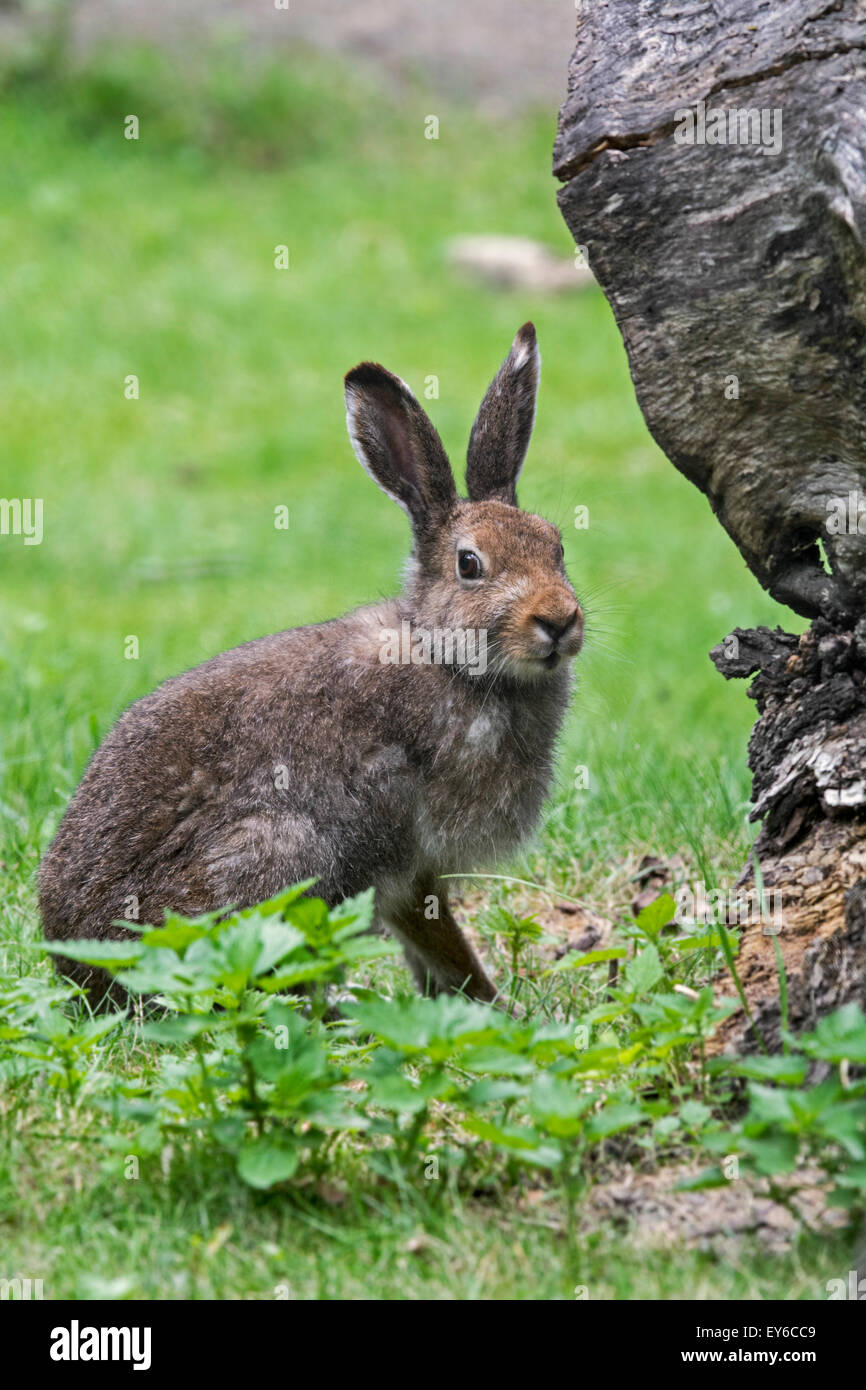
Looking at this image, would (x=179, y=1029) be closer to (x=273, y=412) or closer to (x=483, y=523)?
(x=483, y=523)

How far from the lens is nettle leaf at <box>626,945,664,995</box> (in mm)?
3799

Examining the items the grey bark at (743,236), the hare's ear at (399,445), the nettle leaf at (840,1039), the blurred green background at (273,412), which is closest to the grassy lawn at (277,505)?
the blurred green background at (273,412)

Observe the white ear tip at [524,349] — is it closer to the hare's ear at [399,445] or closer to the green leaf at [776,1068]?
the hare's ear at [399,445]

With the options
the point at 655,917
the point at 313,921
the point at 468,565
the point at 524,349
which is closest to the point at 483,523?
the point at 468,565

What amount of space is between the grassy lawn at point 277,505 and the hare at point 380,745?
12.4 inches

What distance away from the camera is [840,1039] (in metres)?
3.11

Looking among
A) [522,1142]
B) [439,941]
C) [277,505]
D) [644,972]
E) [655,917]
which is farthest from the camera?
[277,505]

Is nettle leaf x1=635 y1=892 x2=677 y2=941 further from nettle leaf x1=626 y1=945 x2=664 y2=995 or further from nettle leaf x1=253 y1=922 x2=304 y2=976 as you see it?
nettle leaf x1=253 y1=922 x2=304 y2=976

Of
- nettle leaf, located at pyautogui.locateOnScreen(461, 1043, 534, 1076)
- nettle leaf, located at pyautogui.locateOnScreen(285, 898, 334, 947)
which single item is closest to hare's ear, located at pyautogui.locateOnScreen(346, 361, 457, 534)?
nettle leaf, located at pyautogui.locateOnScreen(285, 898, 334, 947)

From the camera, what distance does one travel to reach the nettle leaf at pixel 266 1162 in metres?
3.19

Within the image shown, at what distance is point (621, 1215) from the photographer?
3355mm

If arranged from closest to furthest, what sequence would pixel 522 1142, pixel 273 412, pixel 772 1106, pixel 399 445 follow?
pixel 772 1106, pixel 522 1142, pixel 399 445, pixel 273 412

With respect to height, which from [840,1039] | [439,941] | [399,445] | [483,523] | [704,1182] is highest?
[399,445]

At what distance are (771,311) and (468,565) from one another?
153cm
